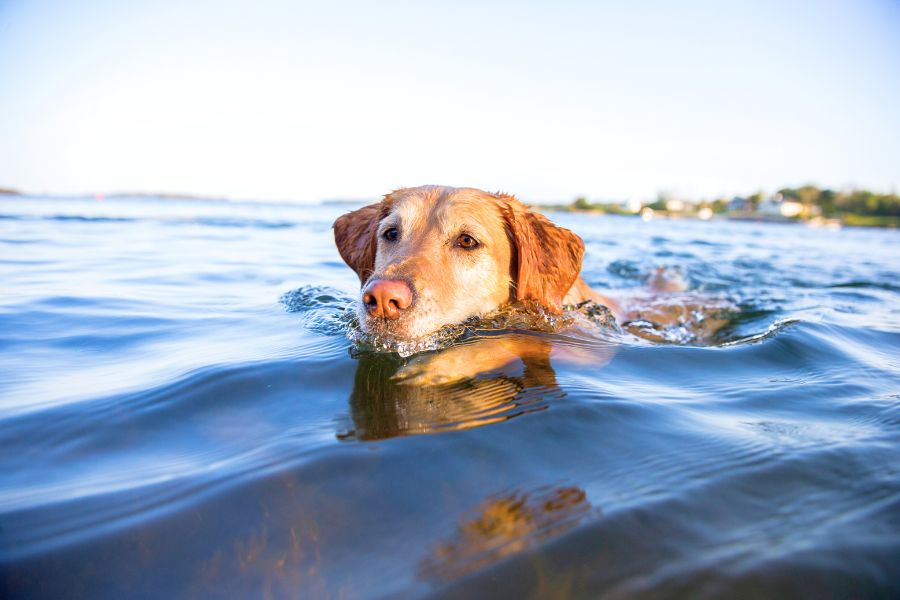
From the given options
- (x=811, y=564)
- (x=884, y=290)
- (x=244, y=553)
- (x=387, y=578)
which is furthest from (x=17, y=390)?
(x=884, y=290)

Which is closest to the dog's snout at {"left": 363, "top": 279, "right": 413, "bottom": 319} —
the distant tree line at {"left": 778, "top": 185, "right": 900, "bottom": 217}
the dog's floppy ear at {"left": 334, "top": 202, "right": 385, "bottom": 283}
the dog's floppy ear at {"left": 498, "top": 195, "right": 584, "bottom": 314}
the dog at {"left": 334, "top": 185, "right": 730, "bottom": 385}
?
the dog at {"left": 334, "top": 185, "right": 730, "bottom": 385}

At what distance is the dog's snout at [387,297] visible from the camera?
3.22 meters

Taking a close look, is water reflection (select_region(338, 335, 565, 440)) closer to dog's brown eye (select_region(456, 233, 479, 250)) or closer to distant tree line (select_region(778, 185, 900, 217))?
dog's brown eye (select_region(456, 233, 479, 250))

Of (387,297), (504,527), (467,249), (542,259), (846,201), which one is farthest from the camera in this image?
(846,201)

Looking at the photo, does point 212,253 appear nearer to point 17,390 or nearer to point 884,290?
point 17,390

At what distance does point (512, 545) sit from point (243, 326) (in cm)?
368

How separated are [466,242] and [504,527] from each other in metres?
2.81

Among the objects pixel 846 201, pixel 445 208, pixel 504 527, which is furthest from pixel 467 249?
pixel 846 201

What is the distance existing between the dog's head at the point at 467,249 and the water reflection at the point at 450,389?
0.41 meters

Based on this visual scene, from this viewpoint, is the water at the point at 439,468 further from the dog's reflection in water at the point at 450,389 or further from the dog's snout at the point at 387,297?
the dog's snout at the point at 387,297

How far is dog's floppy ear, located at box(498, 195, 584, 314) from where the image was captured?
444 cm

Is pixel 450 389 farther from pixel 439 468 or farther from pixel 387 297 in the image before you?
pixel 439 468

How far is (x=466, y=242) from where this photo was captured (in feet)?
13.9

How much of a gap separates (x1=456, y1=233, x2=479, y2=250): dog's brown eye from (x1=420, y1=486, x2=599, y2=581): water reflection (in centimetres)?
255
